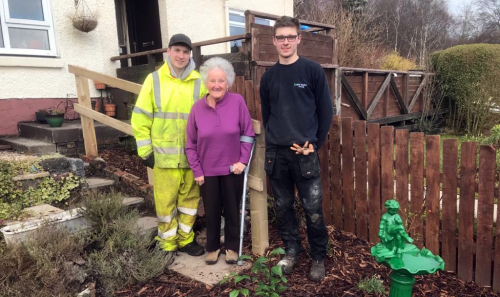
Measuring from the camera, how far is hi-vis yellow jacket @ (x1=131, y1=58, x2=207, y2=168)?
299cm

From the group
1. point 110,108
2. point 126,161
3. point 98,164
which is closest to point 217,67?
point 98,164

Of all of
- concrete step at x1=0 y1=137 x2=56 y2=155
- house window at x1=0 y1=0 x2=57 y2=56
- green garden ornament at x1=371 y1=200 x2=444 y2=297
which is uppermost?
house window at x1=0 y1=0 x2=57 y2=56

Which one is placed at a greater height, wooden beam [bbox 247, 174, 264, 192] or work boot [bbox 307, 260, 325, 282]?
wooden beam [bbox 247, 174, 264, 192]

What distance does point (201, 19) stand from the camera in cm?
852

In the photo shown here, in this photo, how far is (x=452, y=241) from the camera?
2.95m

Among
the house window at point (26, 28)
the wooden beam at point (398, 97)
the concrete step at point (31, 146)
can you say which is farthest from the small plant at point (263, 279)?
the wooden beam at point (398, 97)

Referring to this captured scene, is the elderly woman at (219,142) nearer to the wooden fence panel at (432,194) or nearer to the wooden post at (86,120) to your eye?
the wooden fence panel at (432,194)

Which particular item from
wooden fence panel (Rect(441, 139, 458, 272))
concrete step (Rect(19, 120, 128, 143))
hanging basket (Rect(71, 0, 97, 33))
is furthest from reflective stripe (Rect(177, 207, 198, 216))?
hanging basket (Rect(71, 0, 97, 33))

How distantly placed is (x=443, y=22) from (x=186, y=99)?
4542 centimetres

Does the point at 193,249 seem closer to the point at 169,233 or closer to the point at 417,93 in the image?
the point at 169,233

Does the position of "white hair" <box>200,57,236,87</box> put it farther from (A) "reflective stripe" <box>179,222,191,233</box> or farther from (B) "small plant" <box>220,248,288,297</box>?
(B) "small plant" <box>220,248,288,297</box>

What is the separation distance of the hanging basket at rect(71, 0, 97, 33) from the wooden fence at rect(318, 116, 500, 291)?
197 inches

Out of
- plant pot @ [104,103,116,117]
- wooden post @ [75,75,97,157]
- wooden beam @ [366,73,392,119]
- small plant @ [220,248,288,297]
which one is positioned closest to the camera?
small plant @ [220,248,288,297]

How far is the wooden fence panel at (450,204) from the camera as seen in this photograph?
2811 millimetres
